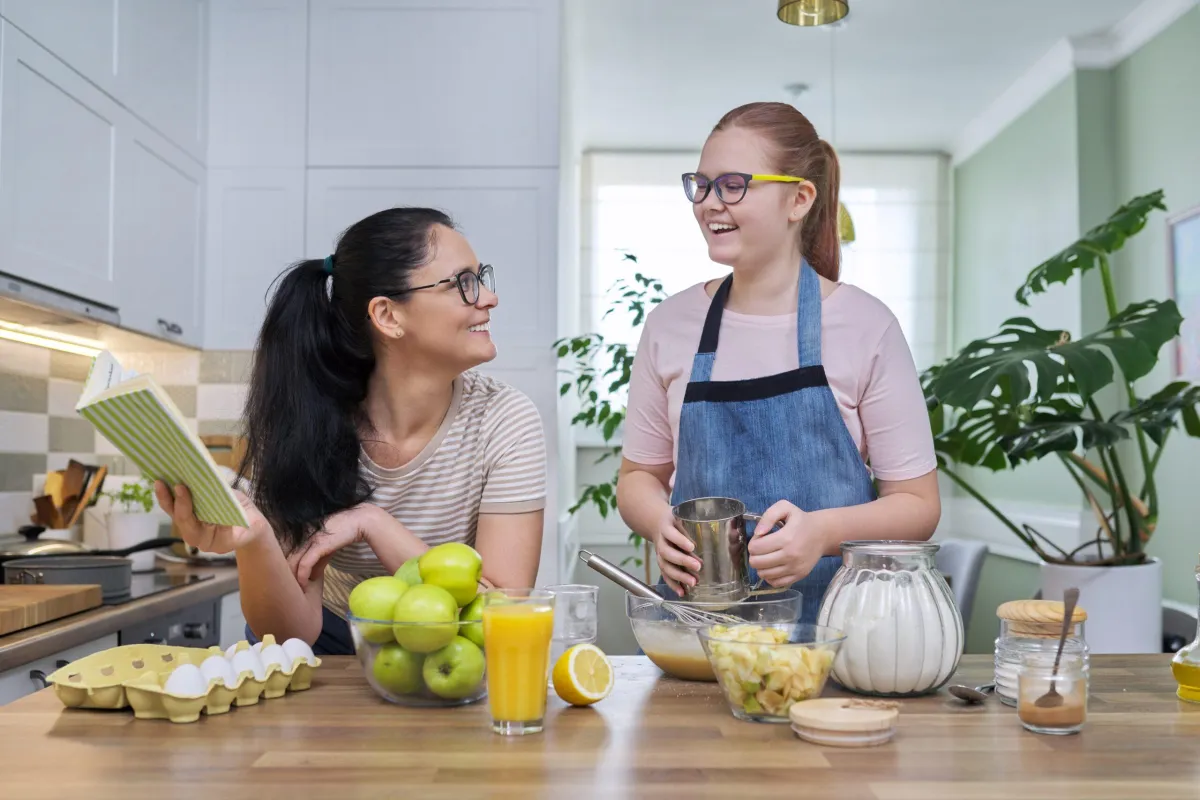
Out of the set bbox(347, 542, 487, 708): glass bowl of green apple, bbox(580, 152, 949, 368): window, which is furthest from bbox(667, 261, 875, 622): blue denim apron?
bbox(580, 152, 949, 368): window

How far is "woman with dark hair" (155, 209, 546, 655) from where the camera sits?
5.45 ft

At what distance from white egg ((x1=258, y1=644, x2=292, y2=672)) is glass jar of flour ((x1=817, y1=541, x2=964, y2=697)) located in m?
0.60

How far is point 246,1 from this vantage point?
11.9 ft

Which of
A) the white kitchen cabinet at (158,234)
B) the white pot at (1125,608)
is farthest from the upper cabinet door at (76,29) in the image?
the white pot at (1125,608)

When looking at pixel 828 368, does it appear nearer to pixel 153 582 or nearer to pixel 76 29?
pixel 153 582

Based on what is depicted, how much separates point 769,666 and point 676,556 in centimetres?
27

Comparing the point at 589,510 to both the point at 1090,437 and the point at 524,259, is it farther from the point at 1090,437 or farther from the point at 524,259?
the point at 1090,437

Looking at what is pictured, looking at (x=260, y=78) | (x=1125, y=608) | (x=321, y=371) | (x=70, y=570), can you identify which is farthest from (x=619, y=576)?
(x=260, y=78)

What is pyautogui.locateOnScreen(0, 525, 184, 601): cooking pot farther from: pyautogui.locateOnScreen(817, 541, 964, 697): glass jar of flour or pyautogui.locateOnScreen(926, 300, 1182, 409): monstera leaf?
pyautogui.locateOnScreen(926, 300, 1182, 409): monstera leaf

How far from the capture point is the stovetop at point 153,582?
2.44 meters

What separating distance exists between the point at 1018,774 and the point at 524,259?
9.18 ft

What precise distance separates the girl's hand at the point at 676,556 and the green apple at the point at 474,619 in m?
0.29

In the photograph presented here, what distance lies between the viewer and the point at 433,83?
3.59 m

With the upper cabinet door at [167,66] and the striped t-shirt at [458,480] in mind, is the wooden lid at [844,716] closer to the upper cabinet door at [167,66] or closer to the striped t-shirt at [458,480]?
the striped t-shirt at [458,480]
